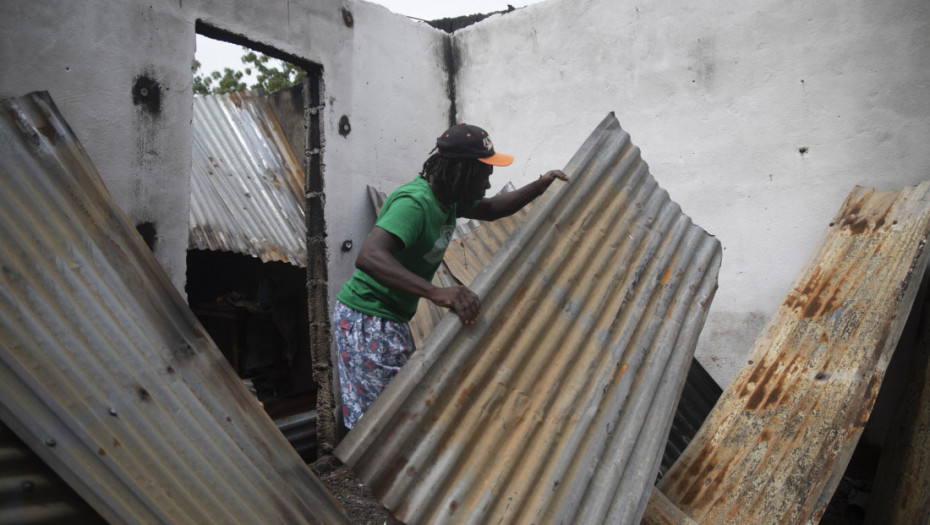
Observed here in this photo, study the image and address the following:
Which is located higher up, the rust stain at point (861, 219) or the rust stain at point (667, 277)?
the rust stain at point (861, 219)

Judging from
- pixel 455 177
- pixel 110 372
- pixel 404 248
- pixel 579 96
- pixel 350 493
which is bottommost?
pixel 350 493

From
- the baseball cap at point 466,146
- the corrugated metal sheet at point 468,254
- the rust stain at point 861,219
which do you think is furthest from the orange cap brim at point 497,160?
the rust stain at point 861,219

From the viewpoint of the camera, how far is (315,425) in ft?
14.9

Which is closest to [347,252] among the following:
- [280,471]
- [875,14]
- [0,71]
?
[0,71]

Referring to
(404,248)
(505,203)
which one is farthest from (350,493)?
(404,248)

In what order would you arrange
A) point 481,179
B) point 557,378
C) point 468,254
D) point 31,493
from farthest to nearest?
point 468,254 < point 481,179 < point 557,378 < point 31,493

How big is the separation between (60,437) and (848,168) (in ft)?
13.9

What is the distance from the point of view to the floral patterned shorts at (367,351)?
2471 mm

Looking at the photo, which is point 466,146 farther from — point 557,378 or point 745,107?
point 745,107

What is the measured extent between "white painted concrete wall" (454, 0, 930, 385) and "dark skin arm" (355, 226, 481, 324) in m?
3.00

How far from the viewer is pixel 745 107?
4.20 m

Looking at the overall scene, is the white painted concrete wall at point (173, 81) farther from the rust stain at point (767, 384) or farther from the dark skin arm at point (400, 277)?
the rust stain at point (767, 384)

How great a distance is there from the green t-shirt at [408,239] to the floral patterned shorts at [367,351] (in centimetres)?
4

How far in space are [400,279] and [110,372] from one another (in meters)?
0.82
